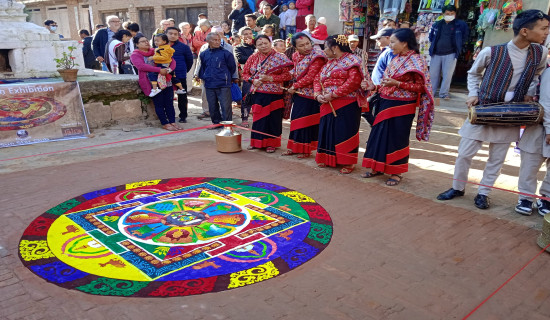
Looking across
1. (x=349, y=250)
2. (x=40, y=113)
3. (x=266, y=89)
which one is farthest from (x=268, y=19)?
(x=349, y=250)

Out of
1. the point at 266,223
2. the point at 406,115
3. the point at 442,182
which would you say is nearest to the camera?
the point at 266,223

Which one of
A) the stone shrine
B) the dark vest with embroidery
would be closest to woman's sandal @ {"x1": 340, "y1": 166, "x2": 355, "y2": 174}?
the dark vest with embroidery

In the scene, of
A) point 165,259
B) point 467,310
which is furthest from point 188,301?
point 467,310

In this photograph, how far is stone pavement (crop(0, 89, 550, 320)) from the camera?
2361 mm

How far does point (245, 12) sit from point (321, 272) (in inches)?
363

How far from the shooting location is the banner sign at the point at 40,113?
582 centimetres

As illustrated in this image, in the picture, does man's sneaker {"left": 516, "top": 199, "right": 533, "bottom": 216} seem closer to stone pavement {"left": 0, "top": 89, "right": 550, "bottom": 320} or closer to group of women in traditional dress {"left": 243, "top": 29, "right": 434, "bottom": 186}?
stone pavement {"left": 0, "top": 89, "right": 550, "bottom": 320}

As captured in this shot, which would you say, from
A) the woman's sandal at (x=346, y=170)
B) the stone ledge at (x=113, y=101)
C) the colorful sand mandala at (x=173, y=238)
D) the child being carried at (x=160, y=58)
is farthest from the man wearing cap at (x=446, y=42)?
the stone ledge at (x=113, y=101)

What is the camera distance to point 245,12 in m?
10.6

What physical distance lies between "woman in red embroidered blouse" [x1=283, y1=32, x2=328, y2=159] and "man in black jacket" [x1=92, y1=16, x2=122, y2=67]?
4916mm

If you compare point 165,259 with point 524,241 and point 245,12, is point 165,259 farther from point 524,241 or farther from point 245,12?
point 245,12

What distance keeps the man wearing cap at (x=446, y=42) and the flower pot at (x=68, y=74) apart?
21.7 ft

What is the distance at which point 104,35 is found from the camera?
8594mm

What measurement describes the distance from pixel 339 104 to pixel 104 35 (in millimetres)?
6151
